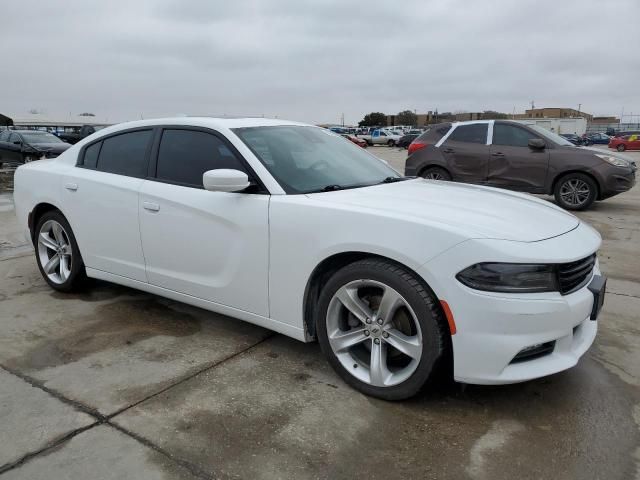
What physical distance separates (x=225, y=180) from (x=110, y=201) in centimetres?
133

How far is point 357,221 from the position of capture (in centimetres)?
272

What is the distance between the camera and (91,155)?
427cm

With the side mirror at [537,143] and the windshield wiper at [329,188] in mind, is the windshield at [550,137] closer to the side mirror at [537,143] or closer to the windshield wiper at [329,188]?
the side mirror at [537,143]

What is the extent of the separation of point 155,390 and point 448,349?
159 cm

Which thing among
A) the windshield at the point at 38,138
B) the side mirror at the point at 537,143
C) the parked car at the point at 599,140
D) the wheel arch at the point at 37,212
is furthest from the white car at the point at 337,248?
the parked car at the point at 599,140

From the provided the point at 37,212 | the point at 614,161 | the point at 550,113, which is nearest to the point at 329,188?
the point at 37,212

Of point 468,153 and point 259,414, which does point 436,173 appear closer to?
point 468,153

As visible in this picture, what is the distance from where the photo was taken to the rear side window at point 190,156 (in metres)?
3.43

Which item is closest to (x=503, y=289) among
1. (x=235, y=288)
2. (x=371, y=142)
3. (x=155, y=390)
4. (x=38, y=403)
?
(x=235, y=288)

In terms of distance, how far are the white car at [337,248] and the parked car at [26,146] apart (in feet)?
49.1

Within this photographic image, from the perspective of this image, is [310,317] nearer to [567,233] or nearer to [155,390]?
[155,390]

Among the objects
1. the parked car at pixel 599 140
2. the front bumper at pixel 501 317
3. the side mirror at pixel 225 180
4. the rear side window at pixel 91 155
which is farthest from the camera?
the parked car at pixel 599 140

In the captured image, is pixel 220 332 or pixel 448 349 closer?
pixel 448 349

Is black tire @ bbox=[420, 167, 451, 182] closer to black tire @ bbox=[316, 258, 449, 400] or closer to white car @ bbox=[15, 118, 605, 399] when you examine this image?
white car @ bbox=[15, 118, 605, 399]
